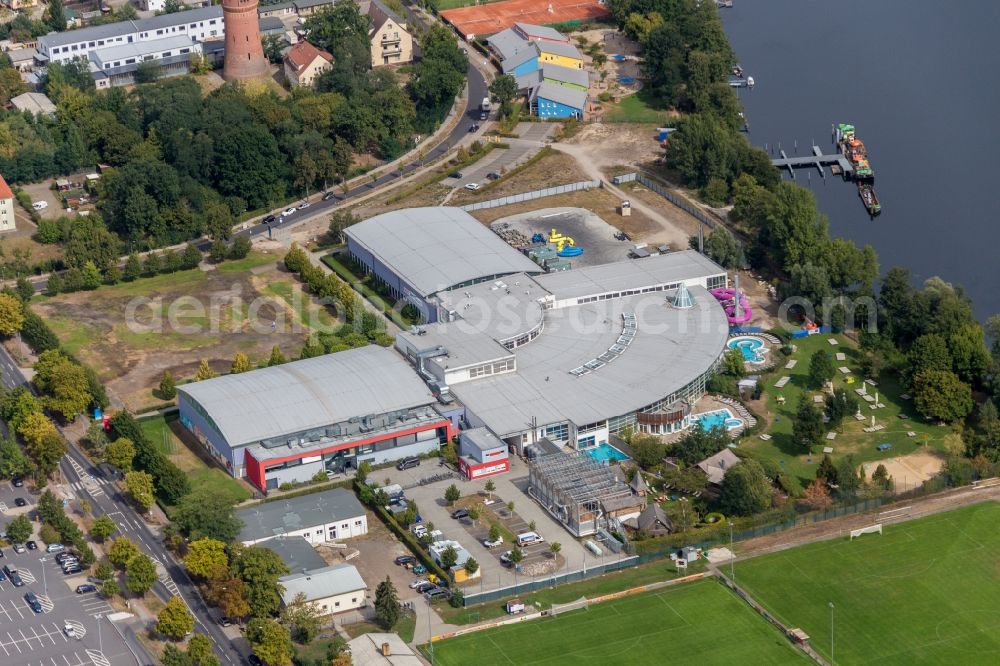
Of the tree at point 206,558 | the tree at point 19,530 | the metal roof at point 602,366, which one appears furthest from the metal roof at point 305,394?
the tree at point 19,530

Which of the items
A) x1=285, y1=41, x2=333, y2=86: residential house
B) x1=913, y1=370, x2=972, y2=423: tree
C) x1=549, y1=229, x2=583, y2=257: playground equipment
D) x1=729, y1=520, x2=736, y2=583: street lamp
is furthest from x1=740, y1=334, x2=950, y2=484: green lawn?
x1=285, y1=41, x2=333, y2=86: residential house

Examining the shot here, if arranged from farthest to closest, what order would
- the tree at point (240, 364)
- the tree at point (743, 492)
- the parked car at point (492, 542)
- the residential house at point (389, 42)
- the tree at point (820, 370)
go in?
the residential house at point (389, 42) < the tree at point (240, 364) < the tree at point (820, 370) < the tree at point (743, 492) < the parked car at point (492, 542)

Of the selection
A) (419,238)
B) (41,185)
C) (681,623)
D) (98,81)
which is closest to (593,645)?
(681,623)

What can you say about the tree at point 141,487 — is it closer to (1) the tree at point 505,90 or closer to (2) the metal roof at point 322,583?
(2) the metal roof at point 322,583

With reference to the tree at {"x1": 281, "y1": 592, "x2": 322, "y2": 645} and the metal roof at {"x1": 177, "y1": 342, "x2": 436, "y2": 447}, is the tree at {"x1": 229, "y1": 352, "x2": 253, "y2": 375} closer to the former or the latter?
the metal roof at {"x1": 177, "y1": 342, "x2": 436, "y2": 447}

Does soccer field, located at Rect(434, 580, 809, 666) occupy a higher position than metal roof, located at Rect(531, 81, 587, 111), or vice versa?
metal roof, located at Rect(531, 81, 587, 111)

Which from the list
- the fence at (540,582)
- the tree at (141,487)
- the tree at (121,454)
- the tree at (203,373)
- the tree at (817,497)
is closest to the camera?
the fence at (540,582)
